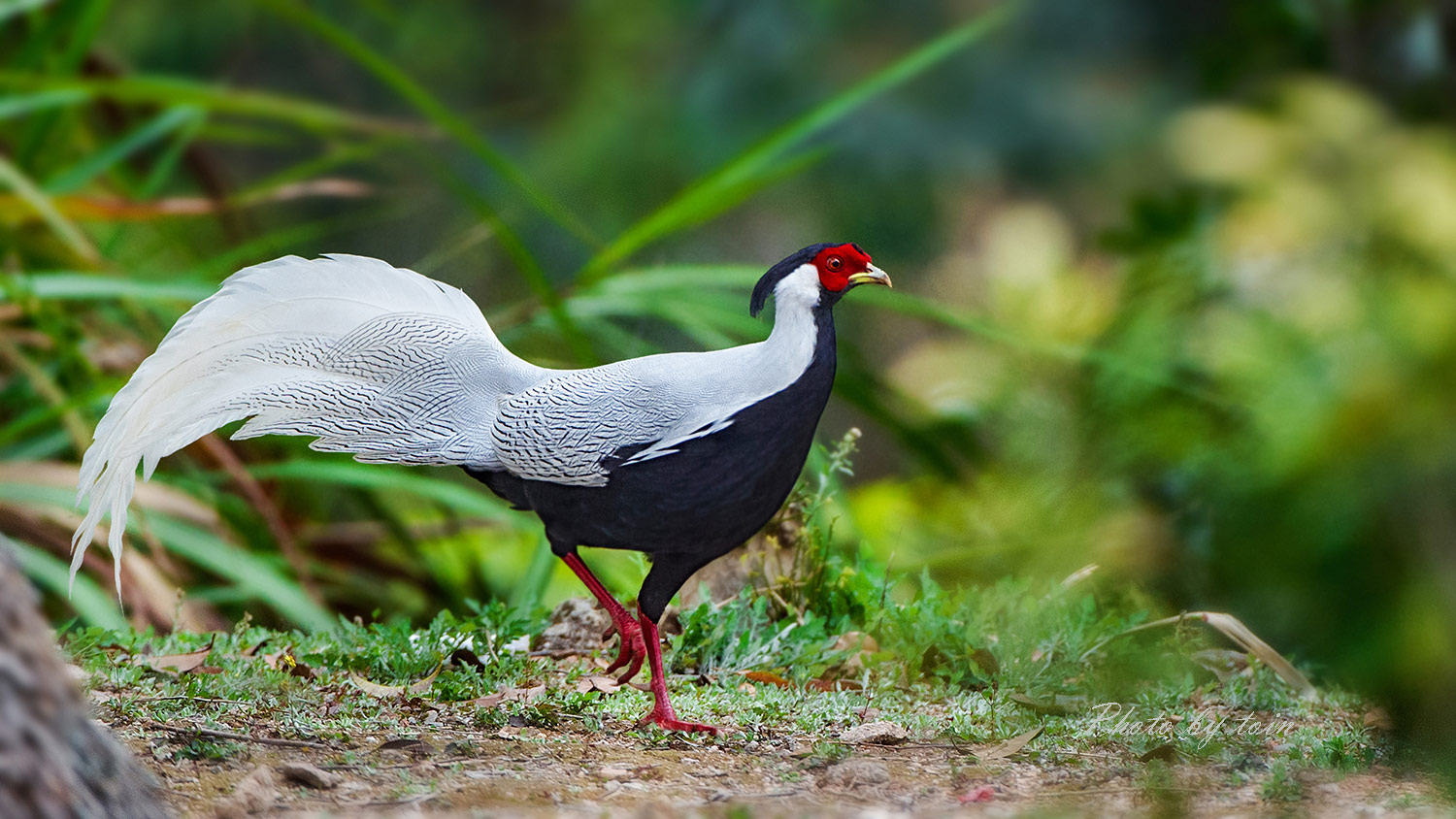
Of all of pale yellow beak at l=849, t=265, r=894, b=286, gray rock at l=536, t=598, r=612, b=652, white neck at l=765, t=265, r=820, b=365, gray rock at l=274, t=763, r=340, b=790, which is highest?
pale yellow beak at l=849, t=265, r=894, b=286

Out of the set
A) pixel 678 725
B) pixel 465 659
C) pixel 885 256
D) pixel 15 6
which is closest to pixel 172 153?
pixel 15 6

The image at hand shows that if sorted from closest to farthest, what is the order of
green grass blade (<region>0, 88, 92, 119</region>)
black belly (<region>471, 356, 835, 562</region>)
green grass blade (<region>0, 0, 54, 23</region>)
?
black belly (<region>471, 356, 835, 562</region>)
green grass blade (<region>0, 88, 92, 119</region>)
green grass blade (<region>0, 0, 54, 23</region>)

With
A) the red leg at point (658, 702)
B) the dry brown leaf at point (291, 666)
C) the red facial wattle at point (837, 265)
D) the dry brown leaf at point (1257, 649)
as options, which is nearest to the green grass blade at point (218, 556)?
the dry brown leaf at point (291, 666)

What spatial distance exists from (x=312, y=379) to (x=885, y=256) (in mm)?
4653

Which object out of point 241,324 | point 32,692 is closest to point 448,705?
point 241,324

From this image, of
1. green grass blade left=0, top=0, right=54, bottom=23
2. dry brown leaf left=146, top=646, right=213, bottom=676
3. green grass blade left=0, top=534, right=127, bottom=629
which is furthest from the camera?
green grass blade left=0, top=0, right=54, bottom=23

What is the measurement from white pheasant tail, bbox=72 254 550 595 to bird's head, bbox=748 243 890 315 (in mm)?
451

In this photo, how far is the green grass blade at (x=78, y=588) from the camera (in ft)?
10.8

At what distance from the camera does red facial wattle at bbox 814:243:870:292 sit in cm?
222

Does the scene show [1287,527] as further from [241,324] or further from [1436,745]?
[241,324]

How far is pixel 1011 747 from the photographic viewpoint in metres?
2.11

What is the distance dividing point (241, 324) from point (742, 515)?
967mm

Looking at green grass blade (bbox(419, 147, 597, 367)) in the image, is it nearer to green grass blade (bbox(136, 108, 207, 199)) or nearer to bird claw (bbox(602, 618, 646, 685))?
bird claw (bbox(602, 618, 646, 685))

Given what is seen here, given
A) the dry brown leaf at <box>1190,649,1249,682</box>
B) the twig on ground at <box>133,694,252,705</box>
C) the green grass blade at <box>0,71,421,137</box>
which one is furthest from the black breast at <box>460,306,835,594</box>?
the green grass blade at <box>0,71,421,137</box>
